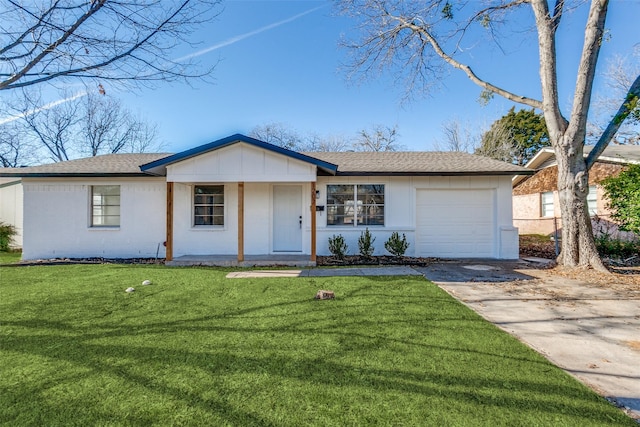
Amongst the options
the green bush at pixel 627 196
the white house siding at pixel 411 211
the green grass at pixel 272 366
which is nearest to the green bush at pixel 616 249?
the green bush at pixel 627 196

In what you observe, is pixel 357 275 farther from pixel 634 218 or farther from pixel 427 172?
pixel 634 218

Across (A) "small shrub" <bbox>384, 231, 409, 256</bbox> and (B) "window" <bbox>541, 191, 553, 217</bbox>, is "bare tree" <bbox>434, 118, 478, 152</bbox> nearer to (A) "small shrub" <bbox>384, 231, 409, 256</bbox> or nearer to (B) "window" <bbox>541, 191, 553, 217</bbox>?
(B) "window" <bbox>541, 191, 553, 217</bbox>

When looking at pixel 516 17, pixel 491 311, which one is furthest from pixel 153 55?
pixel 516 17

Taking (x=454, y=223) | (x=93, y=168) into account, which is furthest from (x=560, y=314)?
(x=93, y=168)

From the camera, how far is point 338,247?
9320mm

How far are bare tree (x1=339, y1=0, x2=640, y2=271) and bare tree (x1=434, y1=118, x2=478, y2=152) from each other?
66.0 feet

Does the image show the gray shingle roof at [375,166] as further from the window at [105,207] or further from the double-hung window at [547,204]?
the double-hung window at [547,204]

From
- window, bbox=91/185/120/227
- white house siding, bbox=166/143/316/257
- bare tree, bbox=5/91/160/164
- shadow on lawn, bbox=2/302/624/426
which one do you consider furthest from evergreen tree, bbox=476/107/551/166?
bare tree, bbox=5/91/160/164

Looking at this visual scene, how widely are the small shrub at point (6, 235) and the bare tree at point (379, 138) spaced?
979 inches

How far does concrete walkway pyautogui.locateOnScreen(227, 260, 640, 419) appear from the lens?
2801 millimetres

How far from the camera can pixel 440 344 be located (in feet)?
10.8

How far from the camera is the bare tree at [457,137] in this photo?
95.6 ft

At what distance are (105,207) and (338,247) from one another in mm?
7679

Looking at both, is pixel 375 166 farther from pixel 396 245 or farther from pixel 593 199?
pixel 593 199
